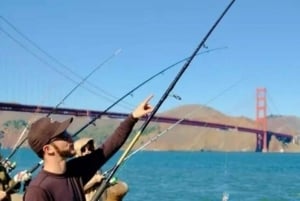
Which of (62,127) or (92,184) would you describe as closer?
(62,127)

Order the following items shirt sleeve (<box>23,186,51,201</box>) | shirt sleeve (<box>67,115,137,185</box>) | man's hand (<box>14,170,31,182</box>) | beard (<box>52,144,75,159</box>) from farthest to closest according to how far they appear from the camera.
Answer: man's hand (<box>14,170,31,182</box>), shirt sleeve (<box>67,115,137,185</box>), beard (<box>52,144,75,159</box>), shirt sleeve (<box>23,186,51,201</box>)

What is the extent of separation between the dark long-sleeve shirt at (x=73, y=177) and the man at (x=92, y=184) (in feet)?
2.69

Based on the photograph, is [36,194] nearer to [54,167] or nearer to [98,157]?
[54,167]

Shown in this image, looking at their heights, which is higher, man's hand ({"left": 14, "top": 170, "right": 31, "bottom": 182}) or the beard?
man's hand ({"left": 14, "top": 170, "right": 31, "bottom": 182})

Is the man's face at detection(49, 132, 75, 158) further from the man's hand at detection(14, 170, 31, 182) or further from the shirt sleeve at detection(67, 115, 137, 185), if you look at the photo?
the man's hand at detection(14, 170, 31, 182)

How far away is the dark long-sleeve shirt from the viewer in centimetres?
272

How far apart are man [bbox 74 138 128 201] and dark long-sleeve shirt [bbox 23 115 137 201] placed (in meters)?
0.82

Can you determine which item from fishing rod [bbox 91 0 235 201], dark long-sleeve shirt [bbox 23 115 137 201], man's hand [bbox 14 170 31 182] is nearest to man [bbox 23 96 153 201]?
dark long-sleeve shirt [bbox 23 115 137 201]

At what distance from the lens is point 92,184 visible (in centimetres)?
507

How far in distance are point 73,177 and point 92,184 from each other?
85.9 inches

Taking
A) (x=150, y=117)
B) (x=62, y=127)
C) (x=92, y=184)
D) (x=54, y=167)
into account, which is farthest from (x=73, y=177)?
(x=92, y=184)

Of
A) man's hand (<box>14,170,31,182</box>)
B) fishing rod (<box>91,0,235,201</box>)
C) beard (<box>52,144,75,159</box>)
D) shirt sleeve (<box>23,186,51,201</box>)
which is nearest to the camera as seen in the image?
shirt sleeve (<box>23,186,51,201</box>)

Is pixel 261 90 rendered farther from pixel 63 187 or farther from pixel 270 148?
pixel 63 187

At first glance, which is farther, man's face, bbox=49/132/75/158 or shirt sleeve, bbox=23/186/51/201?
man's face, bbox=49/132/75/158
